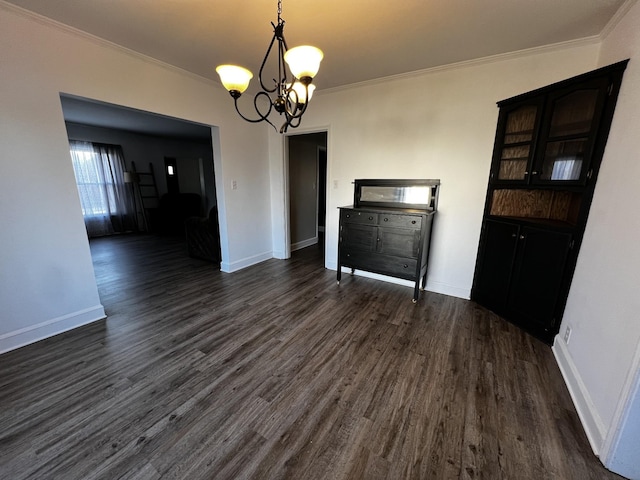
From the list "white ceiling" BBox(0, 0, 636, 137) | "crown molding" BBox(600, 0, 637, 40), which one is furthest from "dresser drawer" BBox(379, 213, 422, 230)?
"crown molding" BBox(600, 0, 637, 40)

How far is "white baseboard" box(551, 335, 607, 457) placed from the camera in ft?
4.24

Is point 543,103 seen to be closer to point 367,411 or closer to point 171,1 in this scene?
point 367,411

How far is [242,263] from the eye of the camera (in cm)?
392

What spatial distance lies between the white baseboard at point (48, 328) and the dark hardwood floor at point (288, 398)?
0.10 metres

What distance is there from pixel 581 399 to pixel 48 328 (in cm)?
389

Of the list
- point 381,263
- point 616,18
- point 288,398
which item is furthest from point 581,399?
point 616,18

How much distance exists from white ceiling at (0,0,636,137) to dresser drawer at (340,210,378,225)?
157 centimetres

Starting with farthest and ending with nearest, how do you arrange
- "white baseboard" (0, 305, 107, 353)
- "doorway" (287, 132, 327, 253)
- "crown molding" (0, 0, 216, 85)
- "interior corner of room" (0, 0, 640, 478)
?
"doorway" (287, 132, 327, 253)
"white baseboard" (0, 305, 107, 353)
"crown molding" (0, 0, 216, 85)
"interior corner of room" (0, 0, 640, 478)

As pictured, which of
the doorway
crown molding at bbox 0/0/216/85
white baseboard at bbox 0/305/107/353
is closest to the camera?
crown molding at bbox 0/0/216/85

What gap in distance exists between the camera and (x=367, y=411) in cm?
150

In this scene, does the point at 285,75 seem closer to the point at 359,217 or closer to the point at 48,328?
the point at 359,217

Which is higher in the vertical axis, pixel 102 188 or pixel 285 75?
pixel 285 75

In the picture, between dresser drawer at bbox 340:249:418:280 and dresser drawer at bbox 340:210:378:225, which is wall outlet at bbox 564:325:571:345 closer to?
dresser drawer at bbox 340:249:418:280

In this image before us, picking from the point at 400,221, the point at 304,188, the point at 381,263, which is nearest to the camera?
the point at 400,221
